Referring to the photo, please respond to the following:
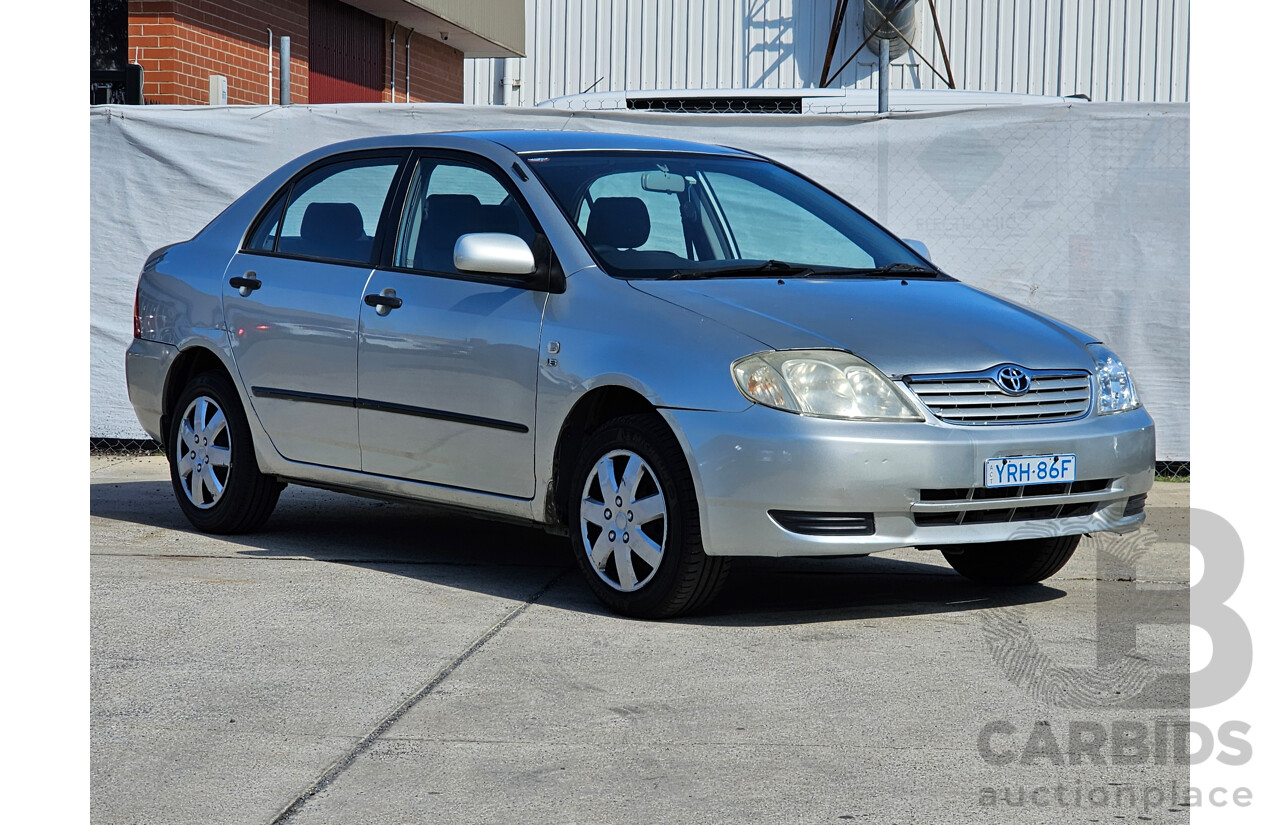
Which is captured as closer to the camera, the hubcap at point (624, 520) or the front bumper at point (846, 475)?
the front bumper at point (846, 475)

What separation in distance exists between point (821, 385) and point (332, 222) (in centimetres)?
261

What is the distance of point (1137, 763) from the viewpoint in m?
3.94

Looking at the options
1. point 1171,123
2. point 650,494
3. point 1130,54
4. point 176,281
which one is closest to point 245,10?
point 176,281

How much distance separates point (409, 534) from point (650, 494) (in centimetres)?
237

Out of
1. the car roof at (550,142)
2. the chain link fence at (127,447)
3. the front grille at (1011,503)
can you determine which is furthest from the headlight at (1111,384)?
the chain link fence at (127,447)

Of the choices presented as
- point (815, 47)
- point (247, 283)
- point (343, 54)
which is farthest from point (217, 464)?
point (815, 47)

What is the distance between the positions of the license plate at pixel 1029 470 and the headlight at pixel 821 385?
1.03ft

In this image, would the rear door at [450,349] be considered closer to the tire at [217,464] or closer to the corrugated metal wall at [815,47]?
the tire at [217,464]

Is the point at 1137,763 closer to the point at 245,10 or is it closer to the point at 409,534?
the point at 409,534

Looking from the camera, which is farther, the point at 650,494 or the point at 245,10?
the point at 245,10

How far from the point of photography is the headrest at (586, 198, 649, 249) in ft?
19.6

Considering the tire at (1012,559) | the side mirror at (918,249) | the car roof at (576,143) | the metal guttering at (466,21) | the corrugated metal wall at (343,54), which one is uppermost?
the metal guttering at (466,21)

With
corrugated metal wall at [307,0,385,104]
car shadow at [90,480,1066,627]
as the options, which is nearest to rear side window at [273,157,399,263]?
car shadow at [90,480,1066,627]

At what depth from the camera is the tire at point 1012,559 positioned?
19.9 feet
